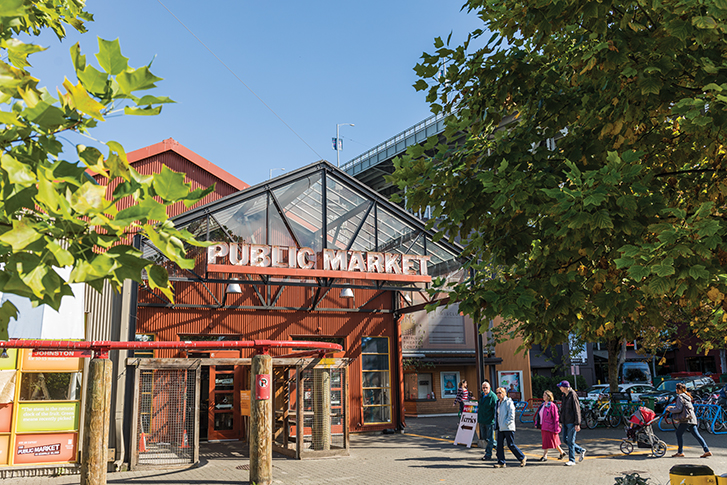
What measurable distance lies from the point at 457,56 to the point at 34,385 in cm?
1063

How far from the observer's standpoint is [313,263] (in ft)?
47.1

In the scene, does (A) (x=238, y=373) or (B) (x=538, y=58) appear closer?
(B) (x=538, y=58)

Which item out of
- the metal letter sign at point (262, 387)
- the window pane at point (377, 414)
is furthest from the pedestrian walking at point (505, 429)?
the window pane at point (377, 414)

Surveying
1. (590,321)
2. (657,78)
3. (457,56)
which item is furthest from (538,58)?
(590,321)

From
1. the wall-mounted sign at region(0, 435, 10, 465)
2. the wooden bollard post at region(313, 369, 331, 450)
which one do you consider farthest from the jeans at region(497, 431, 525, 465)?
the wall-mounted sign at region(0, 435, 10, 465)

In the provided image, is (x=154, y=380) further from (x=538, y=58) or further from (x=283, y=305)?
(x=538, y=58)

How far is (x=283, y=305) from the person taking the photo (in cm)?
1730

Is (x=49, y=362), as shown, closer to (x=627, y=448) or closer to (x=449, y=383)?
(x=627, y=448)

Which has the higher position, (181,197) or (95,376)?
(181,197)

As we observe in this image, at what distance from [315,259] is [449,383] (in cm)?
1660

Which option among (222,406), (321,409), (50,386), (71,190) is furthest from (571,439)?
(71,190)

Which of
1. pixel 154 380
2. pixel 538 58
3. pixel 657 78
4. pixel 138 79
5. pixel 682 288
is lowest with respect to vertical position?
pixel 154 380

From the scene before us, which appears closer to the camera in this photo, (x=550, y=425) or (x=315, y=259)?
(x=550, y=425)

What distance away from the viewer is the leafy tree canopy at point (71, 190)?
1988mm
